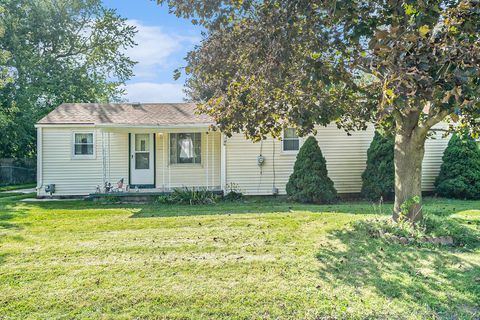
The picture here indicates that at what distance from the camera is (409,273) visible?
14.1 feet

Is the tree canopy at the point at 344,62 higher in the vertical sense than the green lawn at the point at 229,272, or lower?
higher

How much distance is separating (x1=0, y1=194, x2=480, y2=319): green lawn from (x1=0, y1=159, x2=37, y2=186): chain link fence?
13579 mm

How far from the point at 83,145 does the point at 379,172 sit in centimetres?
1092

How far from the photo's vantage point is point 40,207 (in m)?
10.2

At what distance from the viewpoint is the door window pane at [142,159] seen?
13.1 metres

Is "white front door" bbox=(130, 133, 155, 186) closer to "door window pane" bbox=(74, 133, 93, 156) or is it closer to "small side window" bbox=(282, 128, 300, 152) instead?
"door window pane" bbox=(74, 133, 93, 156)

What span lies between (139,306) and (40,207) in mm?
8462

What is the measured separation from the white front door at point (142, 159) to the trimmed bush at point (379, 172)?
314 inches

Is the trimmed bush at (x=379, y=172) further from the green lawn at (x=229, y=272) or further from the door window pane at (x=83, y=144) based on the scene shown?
the door window pane at (x=83, y=144)

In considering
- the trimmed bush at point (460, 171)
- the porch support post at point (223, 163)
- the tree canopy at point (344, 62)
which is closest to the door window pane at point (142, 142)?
the porch support post at point (223, 163)

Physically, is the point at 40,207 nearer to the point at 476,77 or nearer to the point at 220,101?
the point at 220,101

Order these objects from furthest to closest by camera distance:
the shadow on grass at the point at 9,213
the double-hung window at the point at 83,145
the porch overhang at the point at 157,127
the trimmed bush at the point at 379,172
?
the double-hung window at the point at 83,145 → the porch overhang at the point at 157,127 → the trimmed bush at the point at 379,172 → the shadow on grass at the point at 9,213

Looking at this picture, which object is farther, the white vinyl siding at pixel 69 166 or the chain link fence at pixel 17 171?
the chain link fence at pixel 17 171

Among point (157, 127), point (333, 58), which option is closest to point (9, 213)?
point (157, 127)
